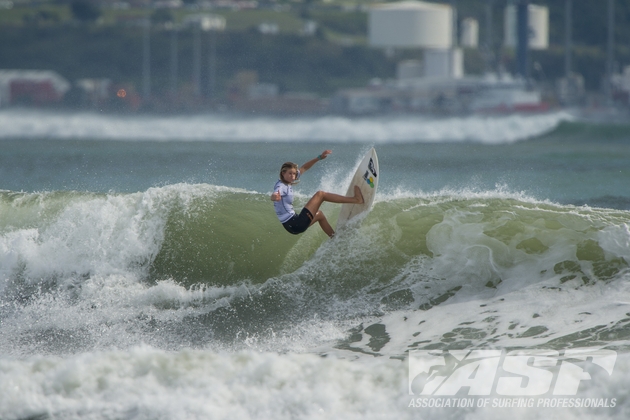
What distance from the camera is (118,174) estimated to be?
87.4 ft

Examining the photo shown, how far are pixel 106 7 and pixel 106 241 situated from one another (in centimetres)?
8656

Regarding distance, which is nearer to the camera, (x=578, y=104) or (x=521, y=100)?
(x=521, y=100)

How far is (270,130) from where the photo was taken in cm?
4897

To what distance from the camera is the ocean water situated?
6363 mm

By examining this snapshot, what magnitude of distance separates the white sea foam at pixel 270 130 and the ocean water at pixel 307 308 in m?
34.0

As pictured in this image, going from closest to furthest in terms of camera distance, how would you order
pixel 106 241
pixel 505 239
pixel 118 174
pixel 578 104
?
pixel 505 239, pixel 106 241, pixel 118 174, pixel 578 104

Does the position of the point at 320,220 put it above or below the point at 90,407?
above

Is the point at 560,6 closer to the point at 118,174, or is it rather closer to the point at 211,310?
the point at 118,174

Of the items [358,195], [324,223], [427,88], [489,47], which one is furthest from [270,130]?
[324,223]

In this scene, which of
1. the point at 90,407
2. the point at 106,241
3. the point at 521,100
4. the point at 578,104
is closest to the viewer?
the point at 90,407

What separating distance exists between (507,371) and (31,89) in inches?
2780

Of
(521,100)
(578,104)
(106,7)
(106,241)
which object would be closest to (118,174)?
(106,241)

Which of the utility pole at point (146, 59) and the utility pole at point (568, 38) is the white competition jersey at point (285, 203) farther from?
the utility pole at point (568, 38)

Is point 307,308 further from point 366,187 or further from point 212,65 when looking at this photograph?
point 212,65
